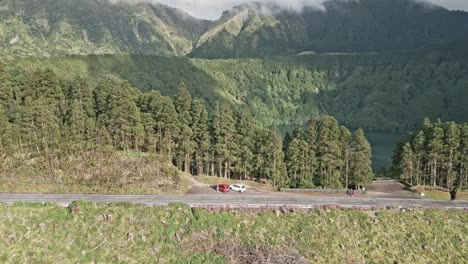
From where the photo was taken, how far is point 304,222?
4806 cm

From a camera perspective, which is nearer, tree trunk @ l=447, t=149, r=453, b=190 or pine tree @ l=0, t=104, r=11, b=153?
pine tree @ l=0, t=104, r=11, b=153

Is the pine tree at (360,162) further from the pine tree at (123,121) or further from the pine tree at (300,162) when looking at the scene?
the pine tree at (123,121)

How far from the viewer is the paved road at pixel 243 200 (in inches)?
1976

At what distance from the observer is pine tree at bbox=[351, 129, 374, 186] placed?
7312cm

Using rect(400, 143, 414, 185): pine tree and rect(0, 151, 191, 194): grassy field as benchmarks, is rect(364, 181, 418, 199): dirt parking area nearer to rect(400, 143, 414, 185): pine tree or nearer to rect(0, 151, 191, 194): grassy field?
rect(400, 143, 414, 185): pine tree

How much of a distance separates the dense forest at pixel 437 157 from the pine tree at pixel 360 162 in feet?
38.0

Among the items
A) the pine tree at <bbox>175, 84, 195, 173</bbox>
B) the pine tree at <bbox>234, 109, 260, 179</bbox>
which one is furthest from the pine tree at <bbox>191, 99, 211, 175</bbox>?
the pine tree at <bbox>234, 109, 260, 179</bbox>

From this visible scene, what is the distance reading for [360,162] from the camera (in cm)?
7325

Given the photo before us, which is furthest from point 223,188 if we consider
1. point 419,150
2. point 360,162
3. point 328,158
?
point 419,150

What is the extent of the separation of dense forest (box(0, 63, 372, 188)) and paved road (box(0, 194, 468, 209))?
14.9m

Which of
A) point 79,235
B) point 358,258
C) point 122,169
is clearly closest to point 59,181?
point 122,169

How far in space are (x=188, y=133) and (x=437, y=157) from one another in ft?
163


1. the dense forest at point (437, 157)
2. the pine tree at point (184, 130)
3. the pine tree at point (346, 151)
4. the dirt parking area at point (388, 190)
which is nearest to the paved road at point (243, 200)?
the dirt parking area at point (388, 190)

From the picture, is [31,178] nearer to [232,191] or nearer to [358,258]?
[232,191]
